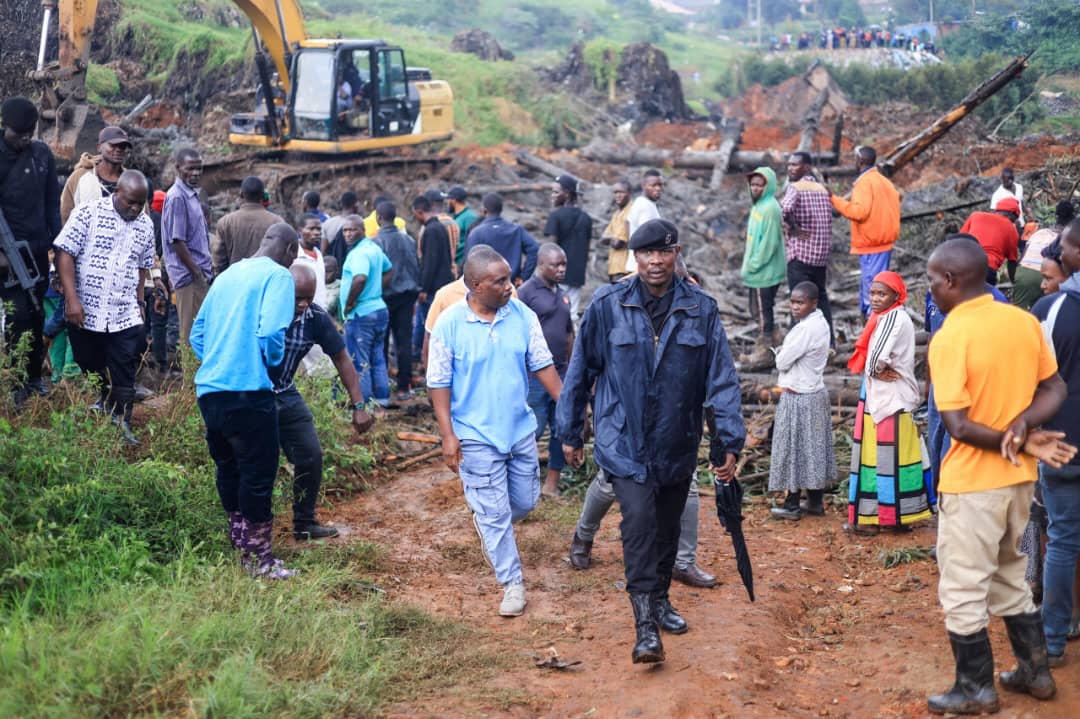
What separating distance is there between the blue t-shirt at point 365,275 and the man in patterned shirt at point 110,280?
94.5 inches

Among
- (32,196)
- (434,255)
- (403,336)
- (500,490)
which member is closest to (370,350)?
(403,336)

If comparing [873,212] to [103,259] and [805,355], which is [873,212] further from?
[103,259]

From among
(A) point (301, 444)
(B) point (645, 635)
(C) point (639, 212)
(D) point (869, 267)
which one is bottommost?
(B) point (645, 635)

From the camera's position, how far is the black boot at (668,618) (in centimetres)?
583

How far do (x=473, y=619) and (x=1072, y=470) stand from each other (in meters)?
3.19

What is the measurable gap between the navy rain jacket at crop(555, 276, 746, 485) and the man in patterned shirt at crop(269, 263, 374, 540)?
1.88 metres

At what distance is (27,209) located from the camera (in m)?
8.18

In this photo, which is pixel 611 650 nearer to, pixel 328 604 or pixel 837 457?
pixel 328 604

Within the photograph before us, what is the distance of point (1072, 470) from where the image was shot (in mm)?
4957

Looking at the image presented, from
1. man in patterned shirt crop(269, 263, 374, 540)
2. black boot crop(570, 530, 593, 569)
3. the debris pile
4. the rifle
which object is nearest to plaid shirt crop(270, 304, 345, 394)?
man in patterned shirt crop(269, 263, 374, 540)

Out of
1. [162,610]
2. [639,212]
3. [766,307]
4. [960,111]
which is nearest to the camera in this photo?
[162,610]

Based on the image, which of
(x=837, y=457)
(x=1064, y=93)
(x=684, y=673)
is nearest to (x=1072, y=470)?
(x=684, y=673)

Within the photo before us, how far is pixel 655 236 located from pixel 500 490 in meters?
1.73

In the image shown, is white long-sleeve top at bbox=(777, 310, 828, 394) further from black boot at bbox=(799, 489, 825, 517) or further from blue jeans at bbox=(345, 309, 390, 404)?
blue jeans at bbox=(345, 309, 390, 404)
